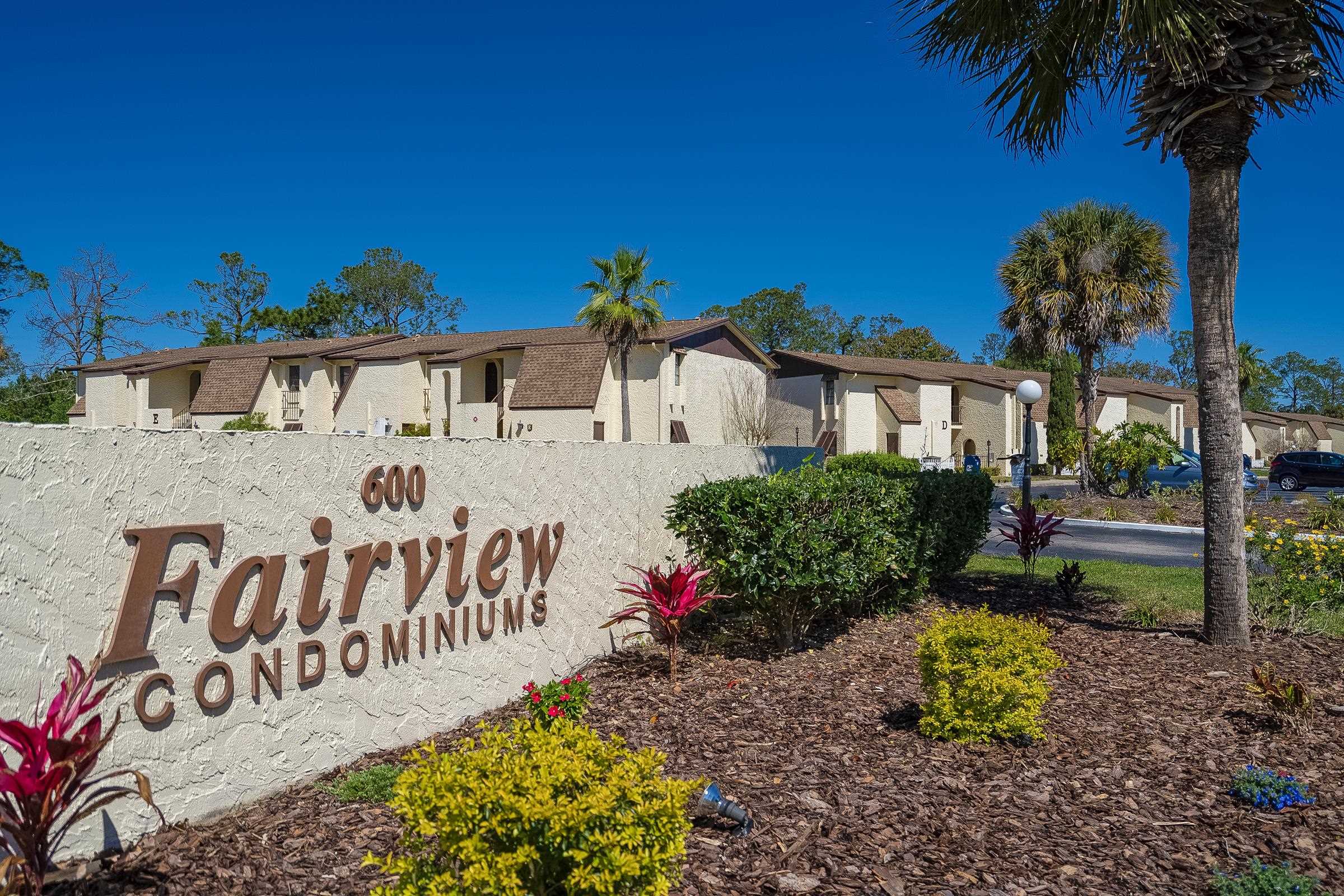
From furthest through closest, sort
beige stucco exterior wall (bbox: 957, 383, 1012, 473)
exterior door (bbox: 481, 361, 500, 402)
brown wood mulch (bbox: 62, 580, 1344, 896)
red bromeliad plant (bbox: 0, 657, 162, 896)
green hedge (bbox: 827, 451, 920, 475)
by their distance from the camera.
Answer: beige stucco exterior wall (bbox: 957, 383, 1012, 473) < exterior door (bbox: 481, 361, 500, 402) < green hedge (bbox: 827, 451, 920, 475) < brown wood mulch (bbox: 62, 580, 1344, 896) < red bromeliad plant (bbox: 0, 657, 162, 896)

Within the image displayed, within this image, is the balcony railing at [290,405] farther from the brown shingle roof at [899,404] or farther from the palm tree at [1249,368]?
the palm tree at [1249,368]

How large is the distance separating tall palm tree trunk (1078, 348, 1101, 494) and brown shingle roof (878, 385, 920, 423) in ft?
48.2

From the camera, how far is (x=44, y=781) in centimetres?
299

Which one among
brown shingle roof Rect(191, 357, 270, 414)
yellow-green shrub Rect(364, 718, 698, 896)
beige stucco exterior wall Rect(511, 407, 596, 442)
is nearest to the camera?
yellow-green shrub Rect(364, 718, 698, 896)

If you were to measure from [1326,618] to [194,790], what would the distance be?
960 cm

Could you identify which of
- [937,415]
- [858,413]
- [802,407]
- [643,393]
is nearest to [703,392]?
[643,393]

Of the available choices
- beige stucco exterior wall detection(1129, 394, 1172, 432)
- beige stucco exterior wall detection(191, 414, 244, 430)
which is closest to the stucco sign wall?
beige stucco exterior wall detection(191, 414, 244, 430)

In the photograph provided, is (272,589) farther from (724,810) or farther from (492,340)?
(492,340)

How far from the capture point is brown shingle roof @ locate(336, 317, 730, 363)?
3622cm

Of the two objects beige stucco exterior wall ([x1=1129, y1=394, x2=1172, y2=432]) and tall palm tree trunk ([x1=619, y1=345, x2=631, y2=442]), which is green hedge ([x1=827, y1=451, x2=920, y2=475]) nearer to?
tall palm tree trunk ([x1=619, y1=345, x2=631, y2=442])

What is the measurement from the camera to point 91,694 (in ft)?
11.9

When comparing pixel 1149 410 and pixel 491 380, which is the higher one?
pixel 491 380

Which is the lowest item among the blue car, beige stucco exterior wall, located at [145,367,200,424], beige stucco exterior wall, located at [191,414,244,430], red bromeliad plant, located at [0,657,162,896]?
red bromeliad plant, located at [0,657,162,896]

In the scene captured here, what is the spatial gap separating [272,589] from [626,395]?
3035cm
